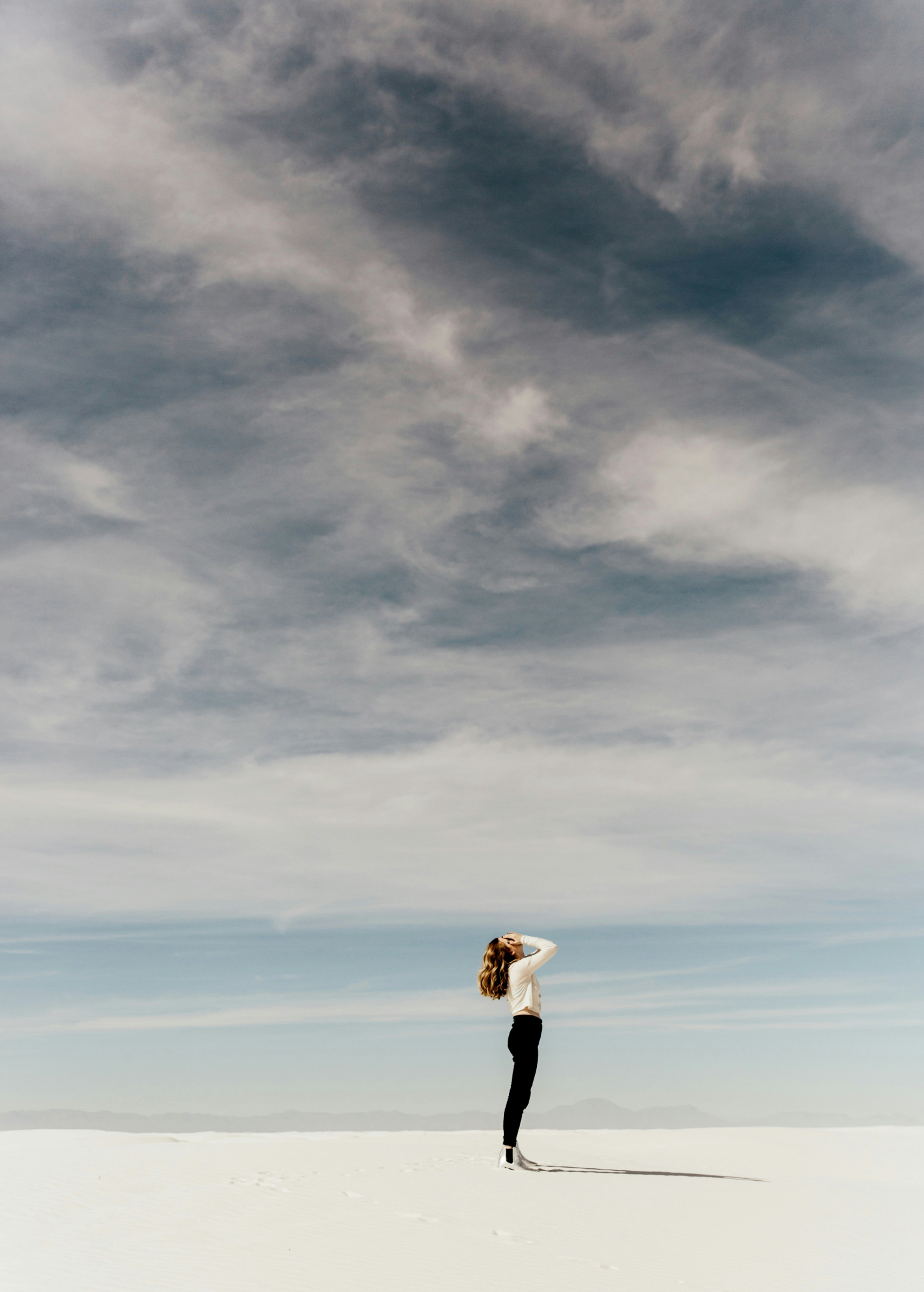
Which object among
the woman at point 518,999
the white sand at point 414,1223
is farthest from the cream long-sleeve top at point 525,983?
the white sand at point 414,1223

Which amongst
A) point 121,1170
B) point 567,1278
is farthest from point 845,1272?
point 121,1170

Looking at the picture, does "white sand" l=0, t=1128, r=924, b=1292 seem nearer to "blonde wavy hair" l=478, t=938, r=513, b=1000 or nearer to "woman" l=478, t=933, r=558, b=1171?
"woman" l=478, t=933, r=558, b=1171

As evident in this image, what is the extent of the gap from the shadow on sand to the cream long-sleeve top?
2.75 metres

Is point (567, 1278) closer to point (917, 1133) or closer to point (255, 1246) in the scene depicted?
point (255, 1246)

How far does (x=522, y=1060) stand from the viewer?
12352 millimetres

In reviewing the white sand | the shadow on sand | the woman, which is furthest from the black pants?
the shadow on sand

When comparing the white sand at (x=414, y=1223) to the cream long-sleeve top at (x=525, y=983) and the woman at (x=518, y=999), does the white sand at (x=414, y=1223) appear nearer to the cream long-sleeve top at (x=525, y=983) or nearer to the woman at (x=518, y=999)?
the woman at (x=518, y=999)

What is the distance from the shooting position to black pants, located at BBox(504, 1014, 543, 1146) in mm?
12289

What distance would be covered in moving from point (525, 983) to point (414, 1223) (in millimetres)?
3411

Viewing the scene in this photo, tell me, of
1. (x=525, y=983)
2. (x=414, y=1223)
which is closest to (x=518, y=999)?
(x=525, y=983)

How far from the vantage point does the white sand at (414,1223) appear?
26.4ft

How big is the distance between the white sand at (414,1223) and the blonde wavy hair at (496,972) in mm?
2248

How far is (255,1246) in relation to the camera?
339 inches

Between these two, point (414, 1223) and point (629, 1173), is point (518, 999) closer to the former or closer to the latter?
point (414, 1223)
